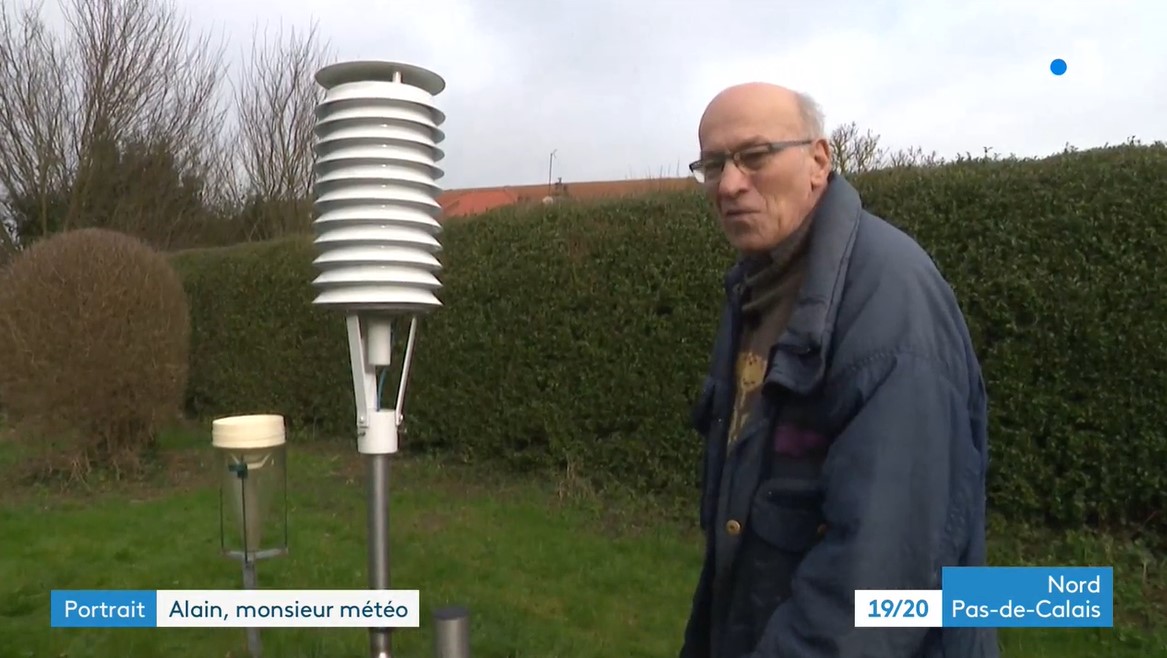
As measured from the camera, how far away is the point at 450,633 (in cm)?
185

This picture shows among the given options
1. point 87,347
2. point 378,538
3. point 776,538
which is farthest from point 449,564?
point 87,347

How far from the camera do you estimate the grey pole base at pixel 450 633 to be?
1.85m

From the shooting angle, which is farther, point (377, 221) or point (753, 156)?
point (377, 221)

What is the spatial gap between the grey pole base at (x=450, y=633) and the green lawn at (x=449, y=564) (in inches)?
70.7

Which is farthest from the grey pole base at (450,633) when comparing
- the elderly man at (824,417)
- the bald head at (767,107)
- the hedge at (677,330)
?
the hedge at (677,330)

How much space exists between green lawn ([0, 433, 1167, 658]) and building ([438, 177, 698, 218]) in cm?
202

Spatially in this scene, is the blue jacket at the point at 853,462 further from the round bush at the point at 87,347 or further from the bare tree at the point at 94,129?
the bare tree at the point at 94,129

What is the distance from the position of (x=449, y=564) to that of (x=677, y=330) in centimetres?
205

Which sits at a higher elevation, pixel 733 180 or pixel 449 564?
pixel 733 180

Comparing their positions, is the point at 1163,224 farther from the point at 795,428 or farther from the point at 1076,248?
the point at 795,428

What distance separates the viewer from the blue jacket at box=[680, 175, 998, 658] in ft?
4.13

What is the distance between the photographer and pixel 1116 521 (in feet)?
14.0

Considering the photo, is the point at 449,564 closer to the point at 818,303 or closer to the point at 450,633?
the point at 450,633

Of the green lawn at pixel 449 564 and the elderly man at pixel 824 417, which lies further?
the green lawn at pixel 449 564
